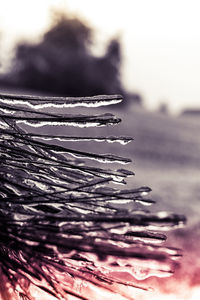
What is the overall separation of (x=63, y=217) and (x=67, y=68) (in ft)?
16.5

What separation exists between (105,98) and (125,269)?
0.17 metres

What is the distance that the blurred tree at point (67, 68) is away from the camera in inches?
187

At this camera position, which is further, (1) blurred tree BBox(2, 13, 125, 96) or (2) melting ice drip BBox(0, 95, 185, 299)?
(1) blurred tree BBox(2, 13, 125, 96)

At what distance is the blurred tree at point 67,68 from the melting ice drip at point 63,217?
151 inches

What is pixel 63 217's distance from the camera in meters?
0.45

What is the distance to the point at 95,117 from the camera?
1.52 ft

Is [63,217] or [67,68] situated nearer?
[63,217]

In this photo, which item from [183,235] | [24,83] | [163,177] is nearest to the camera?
[183,235]

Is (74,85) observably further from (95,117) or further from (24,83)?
(95,117)

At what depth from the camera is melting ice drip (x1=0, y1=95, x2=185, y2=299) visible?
446mm

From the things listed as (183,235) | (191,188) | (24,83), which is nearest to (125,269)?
(183,235)

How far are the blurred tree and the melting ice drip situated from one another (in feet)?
12.6

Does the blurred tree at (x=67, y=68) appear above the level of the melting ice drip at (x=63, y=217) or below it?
above

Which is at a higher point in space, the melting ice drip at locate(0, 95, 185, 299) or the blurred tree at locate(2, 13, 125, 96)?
the blurred tree at locate(2, 13, 125, 96)
